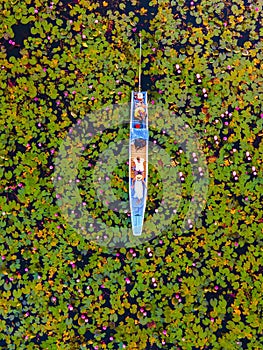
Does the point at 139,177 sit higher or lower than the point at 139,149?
lower

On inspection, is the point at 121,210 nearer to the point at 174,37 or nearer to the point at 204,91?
the point at 204,91

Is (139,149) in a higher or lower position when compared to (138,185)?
higher

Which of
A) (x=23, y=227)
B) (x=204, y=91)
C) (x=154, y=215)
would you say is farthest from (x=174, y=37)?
(x=23, y=227)

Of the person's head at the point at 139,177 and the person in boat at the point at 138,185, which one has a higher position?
the person's head at the point at 139,177

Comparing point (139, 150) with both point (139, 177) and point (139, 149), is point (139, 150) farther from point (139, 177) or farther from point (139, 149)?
point (139, 177)

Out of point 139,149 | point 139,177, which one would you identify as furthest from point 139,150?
point 139,177

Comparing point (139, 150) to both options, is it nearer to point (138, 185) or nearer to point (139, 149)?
point (139, 149)

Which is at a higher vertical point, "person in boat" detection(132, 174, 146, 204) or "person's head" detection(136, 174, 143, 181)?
"person's head" detection(136, 174, 143, 181)
